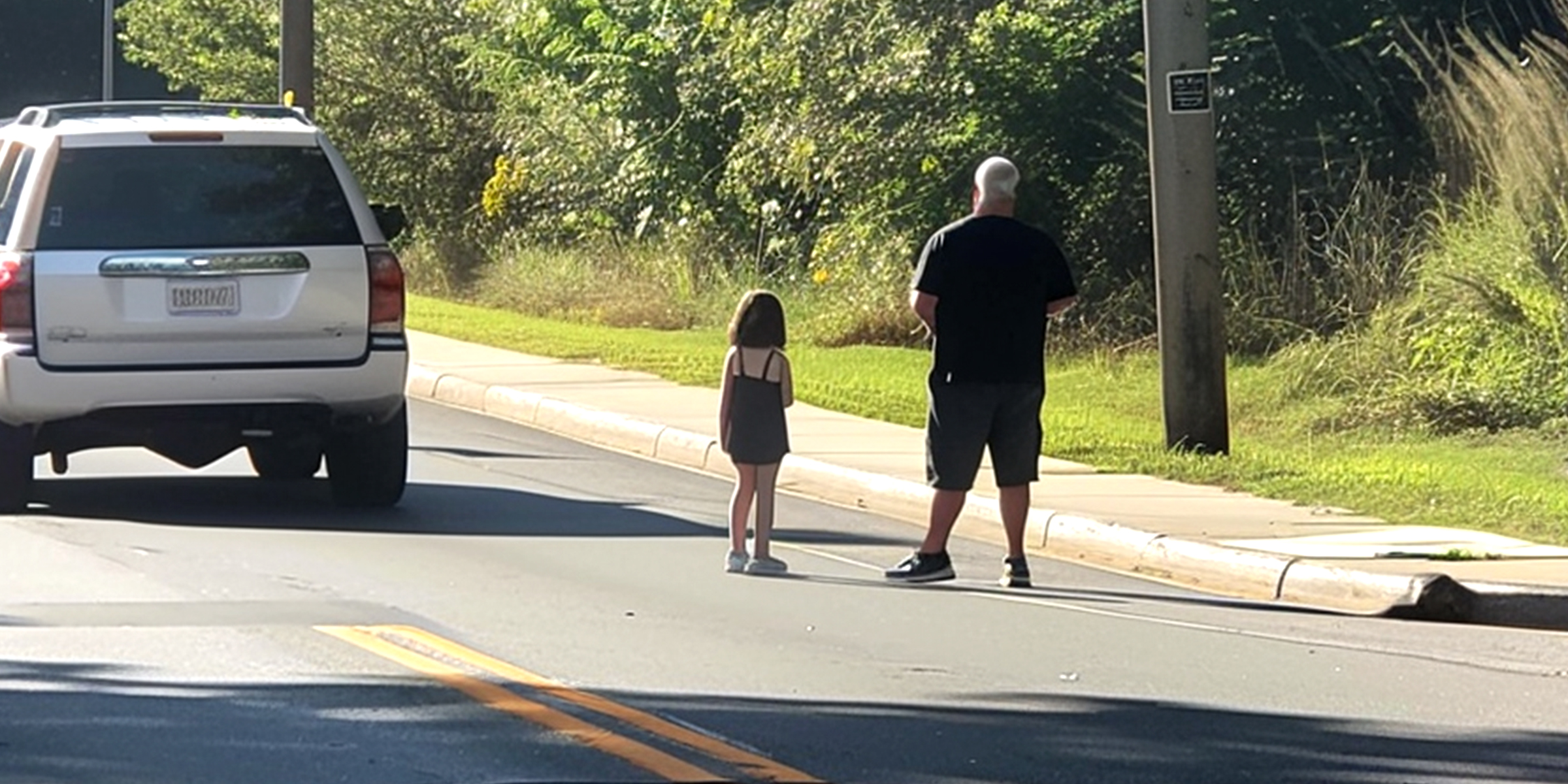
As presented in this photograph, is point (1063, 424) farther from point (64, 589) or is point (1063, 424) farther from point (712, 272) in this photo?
point (712, 272)

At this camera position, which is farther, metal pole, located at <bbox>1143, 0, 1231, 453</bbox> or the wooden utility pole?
the wooden utility pole

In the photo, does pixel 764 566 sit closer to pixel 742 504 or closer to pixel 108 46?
pixel 742 504

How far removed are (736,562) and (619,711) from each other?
11.0ft

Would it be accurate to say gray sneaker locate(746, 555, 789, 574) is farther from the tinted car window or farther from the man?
the tinted car window

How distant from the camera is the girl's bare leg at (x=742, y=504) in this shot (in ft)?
38.8

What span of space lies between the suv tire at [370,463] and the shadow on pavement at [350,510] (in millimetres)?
99

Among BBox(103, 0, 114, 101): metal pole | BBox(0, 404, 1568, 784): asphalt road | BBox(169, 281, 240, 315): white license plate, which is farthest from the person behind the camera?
BBox(103, 0, 114, 101): metal pole

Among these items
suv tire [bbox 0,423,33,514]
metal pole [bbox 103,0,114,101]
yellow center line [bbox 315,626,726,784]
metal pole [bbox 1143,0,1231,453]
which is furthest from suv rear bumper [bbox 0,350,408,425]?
metal pole [bbox 103,0,114,101]

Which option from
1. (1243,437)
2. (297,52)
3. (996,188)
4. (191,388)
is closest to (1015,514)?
(996,188)

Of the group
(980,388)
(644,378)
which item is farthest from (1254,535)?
(644,378)

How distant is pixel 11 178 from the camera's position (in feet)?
43.4

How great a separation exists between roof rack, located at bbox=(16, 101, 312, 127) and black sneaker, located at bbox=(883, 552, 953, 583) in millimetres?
4143

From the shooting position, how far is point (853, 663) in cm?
953

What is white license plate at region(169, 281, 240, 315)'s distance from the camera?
41.4 ft
